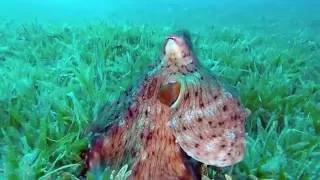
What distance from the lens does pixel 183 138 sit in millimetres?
1900

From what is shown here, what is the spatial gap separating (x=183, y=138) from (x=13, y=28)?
5690 mm

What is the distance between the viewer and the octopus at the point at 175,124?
1.89 metres

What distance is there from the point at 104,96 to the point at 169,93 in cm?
156

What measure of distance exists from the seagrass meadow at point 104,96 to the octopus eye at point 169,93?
13.8 inches

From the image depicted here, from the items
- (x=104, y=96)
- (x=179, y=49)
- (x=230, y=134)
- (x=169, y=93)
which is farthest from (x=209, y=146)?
(x=104, y=96)

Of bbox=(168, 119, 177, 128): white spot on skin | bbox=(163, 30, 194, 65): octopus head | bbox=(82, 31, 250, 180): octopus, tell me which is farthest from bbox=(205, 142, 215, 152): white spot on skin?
bbox=(163, 30, 194, 65): octopus head

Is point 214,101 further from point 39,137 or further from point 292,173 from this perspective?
point 39,137

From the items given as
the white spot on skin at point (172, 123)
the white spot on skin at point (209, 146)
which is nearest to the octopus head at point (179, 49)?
the white spot on skin at point (172, 123)

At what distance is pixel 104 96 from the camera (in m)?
3.39

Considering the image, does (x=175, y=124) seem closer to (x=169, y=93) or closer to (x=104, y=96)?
(x=169, y=93)

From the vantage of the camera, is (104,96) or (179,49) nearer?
(179,49)

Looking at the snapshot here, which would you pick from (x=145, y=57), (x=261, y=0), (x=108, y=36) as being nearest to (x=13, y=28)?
(x=108, y=36)

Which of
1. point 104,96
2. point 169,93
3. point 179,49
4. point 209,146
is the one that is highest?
point 179,49

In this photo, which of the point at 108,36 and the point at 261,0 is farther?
the point at 261,0
